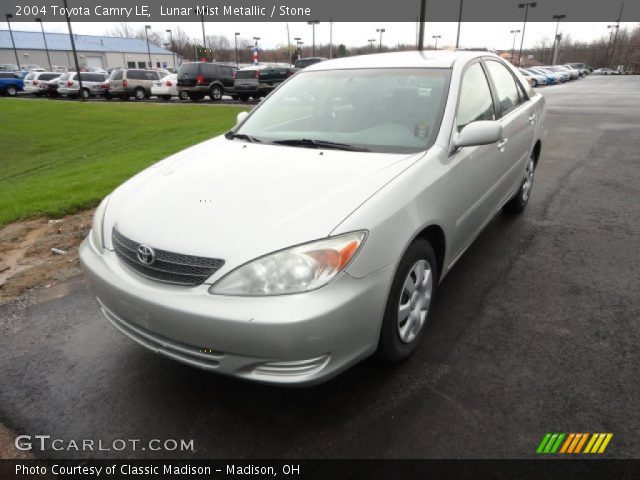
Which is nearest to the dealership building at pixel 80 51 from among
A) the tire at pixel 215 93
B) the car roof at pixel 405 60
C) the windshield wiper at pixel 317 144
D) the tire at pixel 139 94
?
the tire at pixel 139 94

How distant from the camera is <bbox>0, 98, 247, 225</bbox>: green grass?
6188 mm

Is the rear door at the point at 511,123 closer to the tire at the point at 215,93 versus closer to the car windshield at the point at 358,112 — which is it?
the car windshield at the point at 358,112

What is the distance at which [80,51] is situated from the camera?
234 feet

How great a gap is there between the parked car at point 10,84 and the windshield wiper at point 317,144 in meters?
35.8

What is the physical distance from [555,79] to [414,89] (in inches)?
1809

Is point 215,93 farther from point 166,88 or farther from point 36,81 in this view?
point 36,81

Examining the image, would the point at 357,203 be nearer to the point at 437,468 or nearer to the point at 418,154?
the point at 418,154

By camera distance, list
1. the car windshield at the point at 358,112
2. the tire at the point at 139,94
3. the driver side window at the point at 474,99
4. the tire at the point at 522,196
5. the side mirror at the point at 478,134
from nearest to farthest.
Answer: the side mirror at the point at 478,134
the car windshield at the point at 358,112
the driver side window at the point at 474,99
the tire at the point at 522,196
the tire at the point at 139,94

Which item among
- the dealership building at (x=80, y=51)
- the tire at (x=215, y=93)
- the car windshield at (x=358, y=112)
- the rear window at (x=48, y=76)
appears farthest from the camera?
the dealership building at (x=80, y=51)

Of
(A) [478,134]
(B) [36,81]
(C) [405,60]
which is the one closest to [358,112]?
(C) [405,60]

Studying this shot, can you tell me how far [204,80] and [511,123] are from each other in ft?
69.7

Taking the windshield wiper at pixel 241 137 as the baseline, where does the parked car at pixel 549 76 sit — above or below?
below

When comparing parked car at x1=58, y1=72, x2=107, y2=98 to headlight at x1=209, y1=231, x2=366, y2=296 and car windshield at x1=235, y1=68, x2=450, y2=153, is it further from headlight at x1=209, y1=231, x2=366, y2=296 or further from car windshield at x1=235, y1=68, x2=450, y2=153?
headlight at x1=209, y1=231, x2=366, y2=296

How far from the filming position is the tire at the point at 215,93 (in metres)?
23.2
